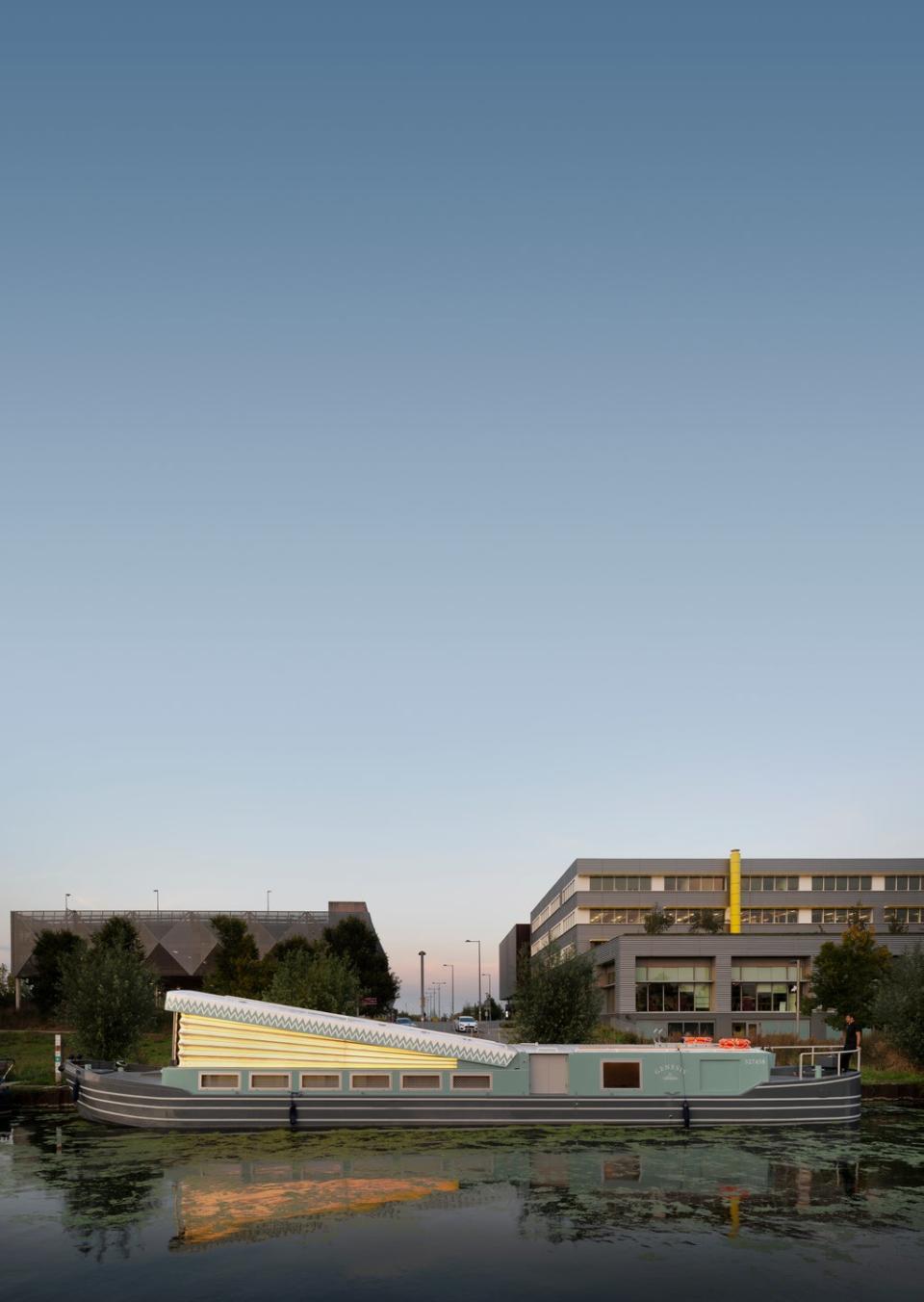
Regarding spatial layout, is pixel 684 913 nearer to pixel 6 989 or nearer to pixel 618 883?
pixel 618 883

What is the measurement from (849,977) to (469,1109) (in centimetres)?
5389

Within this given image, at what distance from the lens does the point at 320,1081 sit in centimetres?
3650

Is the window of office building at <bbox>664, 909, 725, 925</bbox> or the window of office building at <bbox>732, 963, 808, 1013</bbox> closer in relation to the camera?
the window of office building at <bbox>732, 963, 808, 1013</bbox>

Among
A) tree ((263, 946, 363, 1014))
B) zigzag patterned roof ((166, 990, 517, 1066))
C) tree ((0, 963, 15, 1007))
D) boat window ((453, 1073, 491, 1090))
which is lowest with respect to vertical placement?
tree ((0, 963, 15, 1007))

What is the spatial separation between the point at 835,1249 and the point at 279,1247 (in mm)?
10488

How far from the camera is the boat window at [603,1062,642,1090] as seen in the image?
37062 millimetres

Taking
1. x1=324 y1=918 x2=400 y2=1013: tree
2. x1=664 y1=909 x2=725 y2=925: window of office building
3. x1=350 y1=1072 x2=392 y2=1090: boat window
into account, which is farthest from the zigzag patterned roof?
x1=664 y1=909 x2=725 y2=925: window of office building

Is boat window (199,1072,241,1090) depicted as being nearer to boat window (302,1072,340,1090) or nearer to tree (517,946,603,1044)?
boat window (302,1072,340,1090)

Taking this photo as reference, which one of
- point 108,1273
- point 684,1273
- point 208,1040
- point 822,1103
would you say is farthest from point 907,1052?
point 108,1273

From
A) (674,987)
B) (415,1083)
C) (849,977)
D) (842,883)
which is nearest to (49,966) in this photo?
(674,987)

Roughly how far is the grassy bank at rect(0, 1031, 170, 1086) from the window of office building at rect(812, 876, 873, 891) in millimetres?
75282

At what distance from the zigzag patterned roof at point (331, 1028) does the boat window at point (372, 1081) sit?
897 millimetres

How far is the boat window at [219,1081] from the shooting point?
36.3m

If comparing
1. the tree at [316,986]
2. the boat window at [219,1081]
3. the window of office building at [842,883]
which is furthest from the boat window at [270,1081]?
the window of office building at [842,883]
